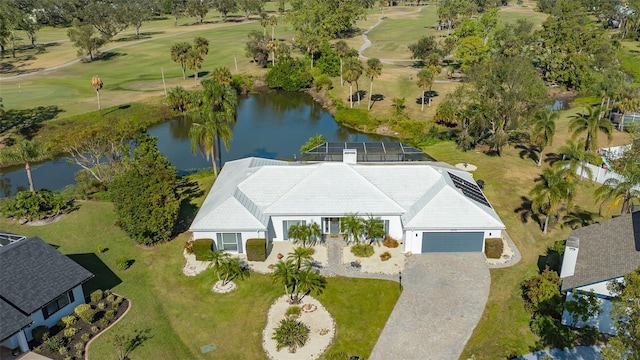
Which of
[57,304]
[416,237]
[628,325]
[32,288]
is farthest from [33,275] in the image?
[628,325]

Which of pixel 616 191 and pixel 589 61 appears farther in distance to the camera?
pixel 589 61

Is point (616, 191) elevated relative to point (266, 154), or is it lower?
elevated

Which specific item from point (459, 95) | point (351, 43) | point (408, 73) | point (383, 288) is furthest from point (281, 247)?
point (351, 43)

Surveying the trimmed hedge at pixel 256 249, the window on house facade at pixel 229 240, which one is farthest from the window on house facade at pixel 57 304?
the trimmed hedge at pixel 256 249

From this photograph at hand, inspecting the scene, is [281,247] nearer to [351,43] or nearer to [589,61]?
[589,61]

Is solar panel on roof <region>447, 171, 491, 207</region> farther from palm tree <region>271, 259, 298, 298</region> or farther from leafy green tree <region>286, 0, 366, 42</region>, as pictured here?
leafy green tree <region>286, 0, 366, 42</region>

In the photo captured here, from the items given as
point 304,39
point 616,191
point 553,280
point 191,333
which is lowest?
point 191,333
